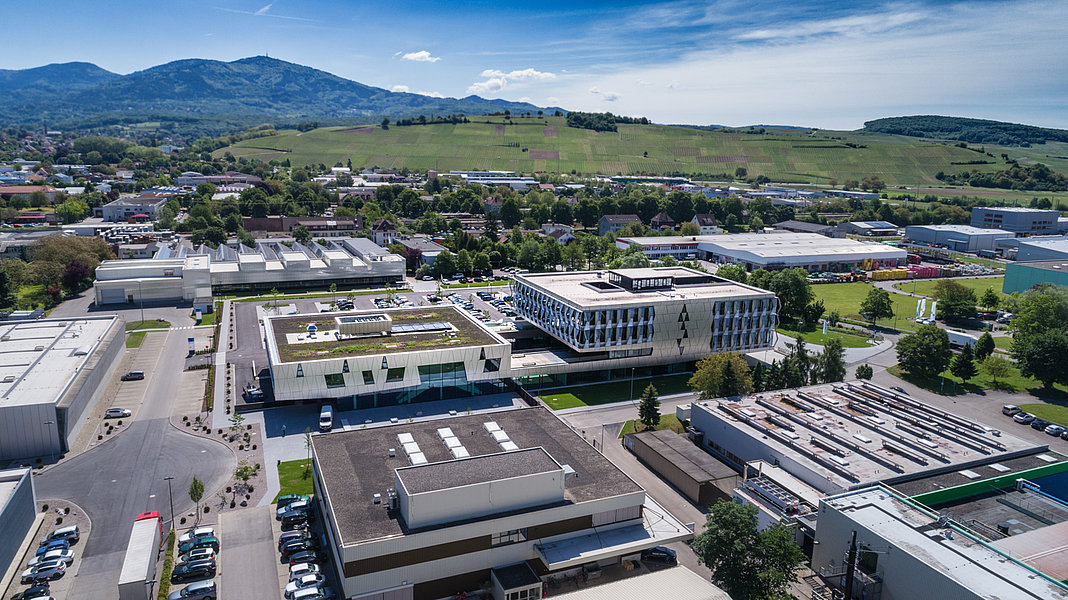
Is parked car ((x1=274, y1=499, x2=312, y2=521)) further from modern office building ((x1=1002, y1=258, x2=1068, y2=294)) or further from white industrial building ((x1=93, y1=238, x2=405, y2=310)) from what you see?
modern office building ((x1=1002, y1=258, x2=1068, y2=294))

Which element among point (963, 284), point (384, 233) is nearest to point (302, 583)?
point (384, 233)

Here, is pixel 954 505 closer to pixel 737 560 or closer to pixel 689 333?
pixel 737 560

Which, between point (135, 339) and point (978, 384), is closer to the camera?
point (978, 384)

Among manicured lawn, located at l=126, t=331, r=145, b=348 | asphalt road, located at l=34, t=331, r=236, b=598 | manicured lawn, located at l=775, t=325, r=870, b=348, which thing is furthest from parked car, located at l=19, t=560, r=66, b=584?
manicured lawn, located at l=775, t=325, r=870, b=348

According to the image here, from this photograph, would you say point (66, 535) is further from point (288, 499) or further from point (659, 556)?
point (659, 556)

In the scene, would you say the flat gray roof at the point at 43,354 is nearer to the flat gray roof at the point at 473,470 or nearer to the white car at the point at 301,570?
the white car at the point at 301,570
